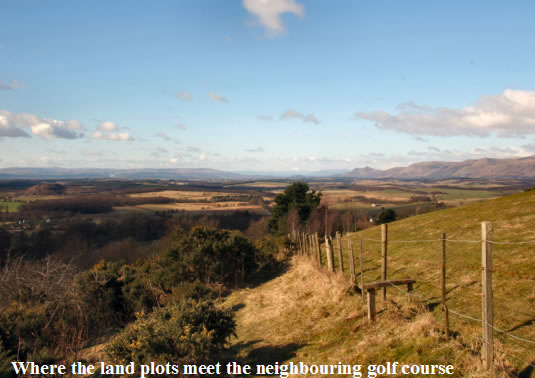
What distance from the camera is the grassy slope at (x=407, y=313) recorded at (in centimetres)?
599

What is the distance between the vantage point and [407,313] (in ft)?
25.7

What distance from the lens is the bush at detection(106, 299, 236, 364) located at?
6.85 metres

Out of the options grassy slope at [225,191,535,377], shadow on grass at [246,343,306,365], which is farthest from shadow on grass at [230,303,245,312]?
shadow on grass at [246,343,306,365]

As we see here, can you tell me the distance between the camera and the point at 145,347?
6848 millimetres

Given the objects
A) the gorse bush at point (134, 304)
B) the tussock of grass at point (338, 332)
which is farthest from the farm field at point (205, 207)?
the tussock of grass at point (338, 332)

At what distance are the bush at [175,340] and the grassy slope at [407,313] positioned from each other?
1.37m

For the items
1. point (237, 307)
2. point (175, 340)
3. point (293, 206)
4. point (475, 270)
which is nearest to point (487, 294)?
point (475, 270)

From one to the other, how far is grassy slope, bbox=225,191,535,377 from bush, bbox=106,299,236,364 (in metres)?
1.37

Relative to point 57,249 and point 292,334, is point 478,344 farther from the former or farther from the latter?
point 57,249

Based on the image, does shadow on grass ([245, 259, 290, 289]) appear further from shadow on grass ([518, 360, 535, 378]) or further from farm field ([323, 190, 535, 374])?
shadow on grass ([518, 360, 535, 378])

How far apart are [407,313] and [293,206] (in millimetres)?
34698

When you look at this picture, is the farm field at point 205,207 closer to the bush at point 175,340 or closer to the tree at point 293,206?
the tree at point 293,206

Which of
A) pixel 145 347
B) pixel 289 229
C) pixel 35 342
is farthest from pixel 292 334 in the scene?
pixel 289 229

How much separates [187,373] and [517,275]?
26.9ft
